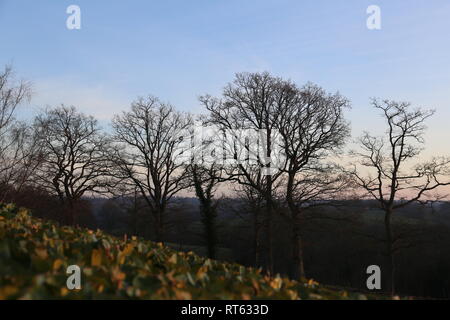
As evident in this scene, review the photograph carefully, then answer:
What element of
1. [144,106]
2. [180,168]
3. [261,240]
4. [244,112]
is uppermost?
[144,106]

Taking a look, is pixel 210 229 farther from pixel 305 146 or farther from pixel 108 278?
pixel 108 278

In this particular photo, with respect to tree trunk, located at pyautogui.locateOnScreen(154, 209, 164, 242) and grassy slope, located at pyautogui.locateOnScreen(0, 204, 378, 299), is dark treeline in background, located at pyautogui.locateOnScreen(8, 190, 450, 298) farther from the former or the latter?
grassy slope, located at pyautogui.locateOnScreen(0, 204, 378, 299)

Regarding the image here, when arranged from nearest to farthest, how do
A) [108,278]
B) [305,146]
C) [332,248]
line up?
[108,278] → [305,146] → [332,248]

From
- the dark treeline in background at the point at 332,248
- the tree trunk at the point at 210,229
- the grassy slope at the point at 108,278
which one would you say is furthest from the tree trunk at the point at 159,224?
the grassy slope at the point at 108,278

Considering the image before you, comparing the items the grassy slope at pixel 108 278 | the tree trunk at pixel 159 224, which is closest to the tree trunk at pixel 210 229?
the tree trunk at pixel 159 224

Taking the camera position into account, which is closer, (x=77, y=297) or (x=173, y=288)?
(x=77, y=297)

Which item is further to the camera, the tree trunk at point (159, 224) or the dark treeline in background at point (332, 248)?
the dark treeline in background at point (332, 248)

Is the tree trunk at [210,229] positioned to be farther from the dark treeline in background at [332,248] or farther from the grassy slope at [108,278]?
the grassy slope at [108,278]

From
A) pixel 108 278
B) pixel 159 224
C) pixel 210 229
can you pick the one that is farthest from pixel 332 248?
pixel 108 278

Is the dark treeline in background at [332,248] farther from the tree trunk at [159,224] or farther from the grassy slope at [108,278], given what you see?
the grassy slope at [108,278]
